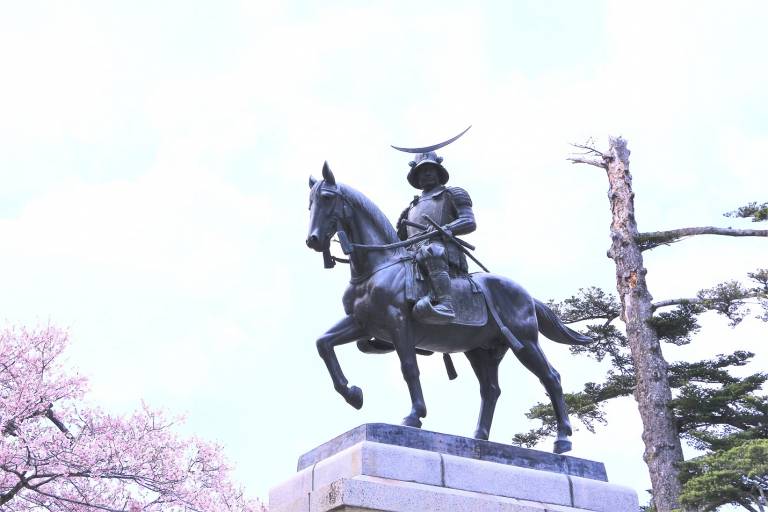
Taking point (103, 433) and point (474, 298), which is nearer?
point (474, 298)

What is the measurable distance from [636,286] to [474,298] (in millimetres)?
12486

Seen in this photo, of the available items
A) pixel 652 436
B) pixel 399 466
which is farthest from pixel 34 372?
pixel 399 466

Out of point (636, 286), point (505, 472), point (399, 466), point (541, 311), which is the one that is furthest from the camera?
point (636, 286)

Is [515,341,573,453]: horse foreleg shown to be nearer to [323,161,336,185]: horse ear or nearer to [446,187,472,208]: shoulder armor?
[446,187,472,208]: shoulder armor

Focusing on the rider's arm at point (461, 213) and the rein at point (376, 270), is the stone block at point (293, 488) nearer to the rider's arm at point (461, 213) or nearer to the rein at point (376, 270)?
the rein at point (376, 270)

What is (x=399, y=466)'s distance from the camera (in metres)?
7.02

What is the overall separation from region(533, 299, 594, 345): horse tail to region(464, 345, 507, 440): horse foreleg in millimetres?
520

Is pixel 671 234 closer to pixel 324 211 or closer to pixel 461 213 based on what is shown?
pixel 461 213

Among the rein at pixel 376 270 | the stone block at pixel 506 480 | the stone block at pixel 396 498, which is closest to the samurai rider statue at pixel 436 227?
the rein at pixel 376 270

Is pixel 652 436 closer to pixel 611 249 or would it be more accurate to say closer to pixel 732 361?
pixel 732 361

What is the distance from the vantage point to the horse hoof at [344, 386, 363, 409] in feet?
26.1

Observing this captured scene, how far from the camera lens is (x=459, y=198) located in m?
8.66

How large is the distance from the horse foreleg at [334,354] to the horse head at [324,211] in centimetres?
68

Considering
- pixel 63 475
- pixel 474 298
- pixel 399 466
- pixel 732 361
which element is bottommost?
pixel 399 466
